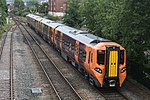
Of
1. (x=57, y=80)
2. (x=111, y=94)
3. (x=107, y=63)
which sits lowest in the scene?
(x=111, y=94)

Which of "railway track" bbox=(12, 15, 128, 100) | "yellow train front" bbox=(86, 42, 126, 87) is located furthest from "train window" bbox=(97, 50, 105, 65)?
"railway track" bbox=(12, 15, 128, 100)

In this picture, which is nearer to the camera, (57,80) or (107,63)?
(107,63)

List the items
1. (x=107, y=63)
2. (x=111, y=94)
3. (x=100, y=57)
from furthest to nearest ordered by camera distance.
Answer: (x=111, y=94) → (x=100, y=57) → (x=107, y=63)

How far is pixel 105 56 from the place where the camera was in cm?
1750

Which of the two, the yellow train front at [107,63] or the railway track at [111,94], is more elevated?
the yellow train front at [107,63]

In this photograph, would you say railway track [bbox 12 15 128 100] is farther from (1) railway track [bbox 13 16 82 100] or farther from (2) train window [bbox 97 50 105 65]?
(2) train window [bbox 97 50 105 65]

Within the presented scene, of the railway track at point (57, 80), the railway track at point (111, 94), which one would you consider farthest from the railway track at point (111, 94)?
the railway track at point (57, 80)

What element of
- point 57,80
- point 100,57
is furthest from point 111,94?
point 57,80

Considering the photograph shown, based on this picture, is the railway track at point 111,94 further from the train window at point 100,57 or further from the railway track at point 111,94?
the train window at point 100,57

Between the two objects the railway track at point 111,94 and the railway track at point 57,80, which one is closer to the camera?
the railway track at point 111,94

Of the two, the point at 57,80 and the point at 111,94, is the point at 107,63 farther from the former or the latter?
the point at 57,80

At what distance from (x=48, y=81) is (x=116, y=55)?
5.14m

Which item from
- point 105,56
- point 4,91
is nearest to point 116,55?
point 105,56

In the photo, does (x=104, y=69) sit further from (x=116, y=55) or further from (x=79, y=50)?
(x=79, y=50)
